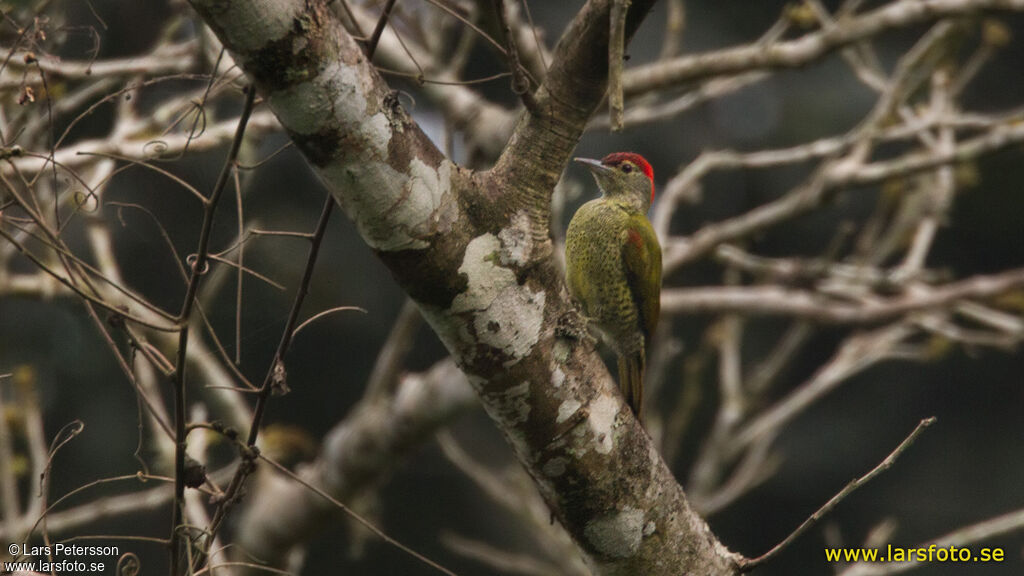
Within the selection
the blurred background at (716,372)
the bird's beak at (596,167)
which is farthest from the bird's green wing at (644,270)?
the blurred background at (716,372)

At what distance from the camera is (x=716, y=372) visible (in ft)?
33.2

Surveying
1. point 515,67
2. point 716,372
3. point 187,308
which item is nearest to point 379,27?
point 515,67

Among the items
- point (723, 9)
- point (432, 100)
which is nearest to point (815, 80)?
point (723, 9)

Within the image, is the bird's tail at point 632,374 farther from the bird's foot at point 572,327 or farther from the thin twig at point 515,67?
the thin twig at point 515,67

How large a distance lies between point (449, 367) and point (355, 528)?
165cm

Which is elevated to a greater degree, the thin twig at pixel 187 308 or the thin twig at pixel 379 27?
the thin twig at pixel 379 27

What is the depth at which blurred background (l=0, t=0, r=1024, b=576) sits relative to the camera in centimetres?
795

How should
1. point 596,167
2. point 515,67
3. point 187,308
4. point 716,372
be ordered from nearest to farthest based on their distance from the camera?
point 187,308, point 515,67, point 596,167, point 716,372

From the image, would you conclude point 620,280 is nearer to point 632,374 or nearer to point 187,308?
point 632,374

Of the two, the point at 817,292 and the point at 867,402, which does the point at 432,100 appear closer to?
the point at 817,292

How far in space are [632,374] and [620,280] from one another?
1.14 ft

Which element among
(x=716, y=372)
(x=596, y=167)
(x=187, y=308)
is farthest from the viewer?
(x=716, y=372)

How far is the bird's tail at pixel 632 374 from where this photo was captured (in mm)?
3707

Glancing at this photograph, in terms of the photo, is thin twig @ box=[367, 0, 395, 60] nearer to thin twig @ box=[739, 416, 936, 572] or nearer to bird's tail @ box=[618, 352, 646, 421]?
thin twig @ box=[739, 416, 936, 572]
